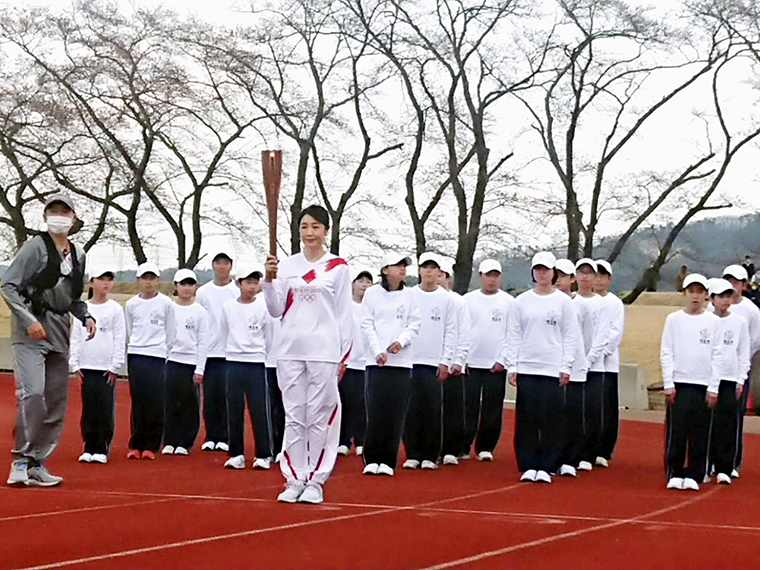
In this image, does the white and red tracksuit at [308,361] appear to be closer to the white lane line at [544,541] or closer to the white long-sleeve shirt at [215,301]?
the white lane line at [544,541]

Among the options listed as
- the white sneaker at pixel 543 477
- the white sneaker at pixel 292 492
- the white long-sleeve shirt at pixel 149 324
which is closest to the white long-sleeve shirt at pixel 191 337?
the white long-sleeve shirt at pixel 149 324

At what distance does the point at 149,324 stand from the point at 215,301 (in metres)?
0.86

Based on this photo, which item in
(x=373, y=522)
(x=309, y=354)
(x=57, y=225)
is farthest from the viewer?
(x=57, y=225)

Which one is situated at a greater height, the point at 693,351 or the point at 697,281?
the point at 697,281

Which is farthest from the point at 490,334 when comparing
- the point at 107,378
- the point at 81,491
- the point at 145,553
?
the point at 145,553

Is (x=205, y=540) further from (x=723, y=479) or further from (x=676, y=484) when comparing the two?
(x=723, y=479)

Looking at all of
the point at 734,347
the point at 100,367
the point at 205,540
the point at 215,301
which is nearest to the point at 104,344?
the point at 100,367

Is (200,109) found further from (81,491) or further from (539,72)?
(81,491)

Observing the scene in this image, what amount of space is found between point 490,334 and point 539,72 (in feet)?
60.5

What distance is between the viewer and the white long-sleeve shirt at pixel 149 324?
48.7ft

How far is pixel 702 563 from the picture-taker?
25.5 ft

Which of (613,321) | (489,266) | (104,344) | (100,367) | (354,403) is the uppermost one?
(489,266)

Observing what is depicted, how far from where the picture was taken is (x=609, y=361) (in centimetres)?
1516

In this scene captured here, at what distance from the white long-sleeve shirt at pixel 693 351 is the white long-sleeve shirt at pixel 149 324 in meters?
5.28
